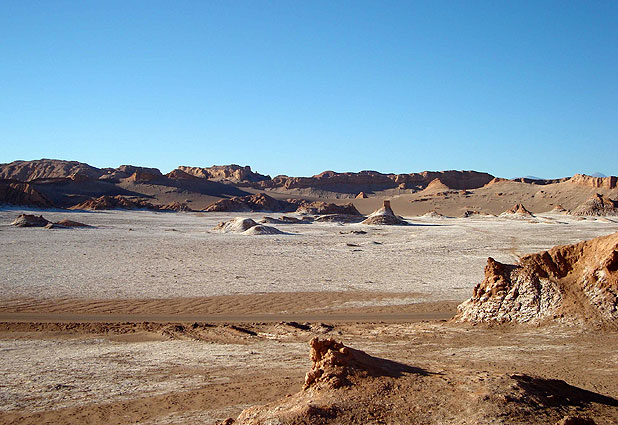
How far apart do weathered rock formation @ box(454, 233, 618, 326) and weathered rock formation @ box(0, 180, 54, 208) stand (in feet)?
158

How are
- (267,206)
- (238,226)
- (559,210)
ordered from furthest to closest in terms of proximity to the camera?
1. (267,206)
2. (559,210)
3. (238,226)

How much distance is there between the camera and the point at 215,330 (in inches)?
371

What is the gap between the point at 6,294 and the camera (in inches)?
502

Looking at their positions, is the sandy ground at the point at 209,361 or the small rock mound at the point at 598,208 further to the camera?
the small rock mound at the point at 598,208

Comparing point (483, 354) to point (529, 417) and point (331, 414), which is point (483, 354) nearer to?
point (529, 417)

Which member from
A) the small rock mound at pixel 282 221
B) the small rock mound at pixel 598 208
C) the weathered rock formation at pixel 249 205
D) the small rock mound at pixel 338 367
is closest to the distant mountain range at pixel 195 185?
the weathered rock formation at pixel 249 205

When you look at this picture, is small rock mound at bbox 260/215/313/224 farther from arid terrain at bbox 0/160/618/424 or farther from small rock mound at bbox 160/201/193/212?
small rock mound at bbox 160/201/193/212

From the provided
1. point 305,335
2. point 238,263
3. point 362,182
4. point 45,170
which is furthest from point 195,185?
point 305,335

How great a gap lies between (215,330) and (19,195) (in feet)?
155

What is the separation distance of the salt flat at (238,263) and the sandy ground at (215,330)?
96mm

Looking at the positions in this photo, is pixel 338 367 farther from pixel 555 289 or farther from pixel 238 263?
pixel 238 263

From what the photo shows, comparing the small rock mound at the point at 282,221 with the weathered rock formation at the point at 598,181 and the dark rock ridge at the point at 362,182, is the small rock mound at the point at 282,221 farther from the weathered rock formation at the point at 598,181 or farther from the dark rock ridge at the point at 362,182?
the dark rock ridge at the point at 362,182

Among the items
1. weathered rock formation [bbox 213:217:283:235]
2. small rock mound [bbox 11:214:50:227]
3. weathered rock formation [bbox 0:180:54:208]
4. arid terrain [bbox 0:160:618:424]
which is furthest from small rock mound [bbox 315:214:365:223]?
weathered rock formation [bbox 0:180:54:208]

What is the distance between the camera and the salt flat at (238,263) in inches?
552
